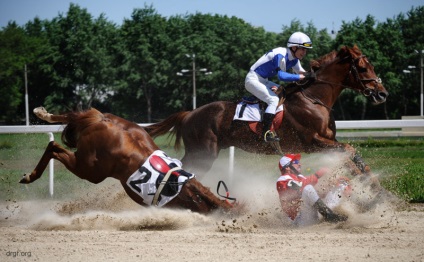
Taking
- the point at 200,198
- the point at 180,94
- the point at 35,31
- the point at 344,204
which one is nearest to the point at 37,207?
the point at 200,198

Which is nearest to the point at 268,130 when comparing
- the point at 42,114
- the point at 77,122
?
the point at 77,122

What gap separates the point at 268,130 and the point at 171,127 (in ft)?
5.78

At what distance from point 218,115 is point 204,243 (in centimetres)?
350

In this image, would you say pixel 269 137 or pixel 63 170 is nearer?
pixel 269 137

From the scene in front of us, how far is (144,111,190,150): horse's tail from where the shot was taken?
33.5ft

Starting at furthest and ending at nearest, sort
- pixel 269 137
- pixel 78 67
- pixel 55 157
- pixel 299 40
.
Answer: pixel 78 67 → pixel 269 137 → pixel 299 40 → pixel 55 157

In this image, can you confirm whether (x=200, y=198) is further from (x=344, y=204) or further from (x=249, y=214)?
(x=344, y=204)

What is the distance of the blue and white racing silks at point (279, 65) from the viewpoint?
9211 millimetres

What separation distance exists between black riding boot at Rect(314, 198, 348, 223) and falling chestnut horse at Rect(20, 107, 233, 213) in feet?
3.35

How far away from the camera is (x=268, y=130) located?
9219 mm

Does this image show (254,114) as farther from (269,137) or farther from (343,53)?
(343,53)

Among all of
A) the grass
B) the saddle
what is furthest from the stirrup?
the grass

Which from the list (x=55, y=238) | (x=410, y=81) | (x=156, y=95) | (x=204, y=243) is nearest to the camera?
(x=204, y=243)

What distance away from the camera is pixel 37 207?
9477mm
